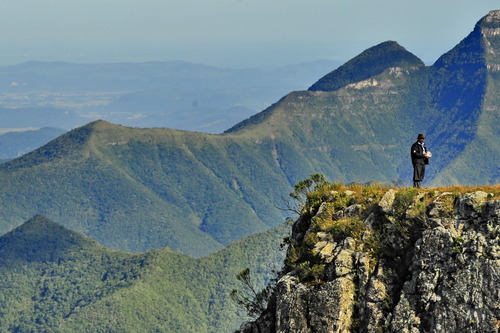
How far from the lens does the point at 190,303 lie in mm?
190000

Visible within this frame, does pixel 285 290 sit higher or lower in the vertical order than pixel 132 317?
higher

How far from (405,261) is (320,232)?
498cm

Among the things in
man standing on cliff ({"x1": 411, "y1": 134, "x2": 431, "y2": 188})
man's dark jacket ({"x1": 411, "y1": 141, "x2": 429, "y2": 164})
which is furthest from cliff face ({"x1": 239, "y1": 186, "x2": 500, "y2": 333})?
man's dark jacket ({"x1": 411, "y1": 141, "x2": 429, "y2": 164})

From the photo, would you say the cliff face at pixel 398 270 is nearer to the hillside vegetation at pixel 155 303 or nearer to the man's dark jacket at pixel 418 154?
the man's dark jacket at pixel 418 154

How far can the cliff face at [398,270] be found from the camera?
24.9 m

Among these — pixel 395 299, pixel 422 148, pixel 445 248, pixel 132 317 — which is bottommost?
pixel 132 317

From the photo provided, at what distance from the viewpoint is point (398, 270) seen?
27625mm

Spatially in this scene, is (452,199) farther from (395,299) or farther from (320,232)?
(320,232)

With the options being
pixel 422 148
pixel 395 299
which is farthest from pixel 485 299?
pixel 422 148

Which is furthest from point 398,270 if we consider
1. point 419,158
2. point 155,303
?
point 155,303

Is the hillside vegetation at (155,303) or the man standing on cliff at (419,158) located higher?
the man standing on cliff at (419,158)

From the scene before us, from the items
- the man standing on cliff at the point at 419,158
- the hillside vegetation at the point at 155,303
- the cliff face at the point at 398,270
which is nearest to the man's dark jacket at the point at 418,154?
the man standing on cliff at the point at 419,158

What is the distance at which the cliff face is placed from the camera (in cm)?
2492

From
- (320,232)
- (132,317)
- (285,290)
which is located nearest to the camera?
(285,290)
